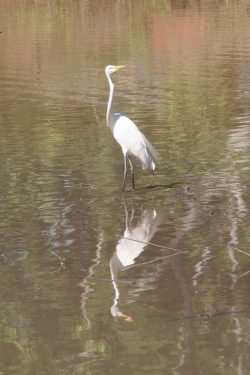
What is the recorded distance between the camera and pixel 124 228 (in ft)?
32.9

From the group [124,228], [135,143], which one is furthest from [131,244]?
[135,143]

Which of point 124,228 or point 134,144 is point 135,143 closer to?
point 134,144

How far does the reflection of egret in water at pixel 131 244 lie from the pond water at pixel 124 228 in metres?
0.02

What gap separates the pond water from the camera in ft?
21.9

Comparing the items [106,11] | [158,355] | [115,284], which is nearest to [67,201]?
[115,284]

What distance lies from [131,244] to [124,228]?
0.70m

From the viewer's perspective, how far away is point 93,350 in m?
6.61

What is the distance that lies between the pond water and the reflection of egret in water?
0.02 m

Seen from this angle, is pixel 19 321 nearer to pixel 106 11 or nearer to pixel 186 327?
pixel 186 327

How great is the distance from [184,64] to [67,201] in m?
14.7

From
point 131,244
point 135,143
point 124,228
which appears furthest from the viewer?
point 135,143

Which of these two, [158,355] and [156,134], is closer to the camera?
[158,355]

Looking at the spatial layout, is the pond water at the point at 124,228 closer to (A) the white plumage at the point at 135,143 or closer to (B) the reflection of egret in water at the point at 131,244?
(B) the reflection of egret in water at the point at 131,244

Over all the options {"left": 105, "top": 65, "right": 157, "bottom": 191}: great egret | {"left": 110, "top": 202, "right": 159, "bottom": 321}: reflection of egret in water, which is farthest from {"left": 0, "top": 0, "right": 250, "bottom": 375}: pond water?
{"left": 105, "top": 65, "right": 157, "bottom": 191}: great egret
